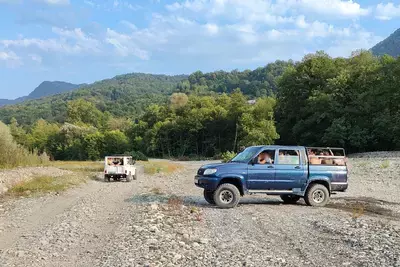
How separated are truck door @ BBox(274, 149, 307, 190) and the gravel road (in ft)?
2.97

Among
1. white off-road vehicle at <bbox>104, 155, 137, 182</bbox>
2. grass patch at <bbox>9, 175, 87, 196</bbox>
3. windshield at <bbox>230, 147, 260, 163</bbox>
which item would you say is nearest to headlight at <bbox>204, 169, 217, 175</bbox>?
windshield at <bbox>230, 147, 260, 163</bbox>

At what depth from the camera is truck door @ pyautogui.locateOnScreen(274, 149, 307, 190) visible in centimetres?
1598

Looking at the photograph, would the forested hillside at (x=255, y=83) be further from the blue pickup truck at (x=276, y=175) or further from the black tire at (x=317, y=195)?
the black tire at (x=317, y=195)

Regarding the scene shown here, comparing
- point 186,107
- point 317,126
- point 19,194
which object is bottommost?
point 19,194

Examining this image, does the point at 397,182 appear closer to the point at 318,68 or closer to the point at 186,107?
the point at 318,68

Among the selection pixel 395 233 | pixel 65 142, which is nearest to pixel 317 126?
pixel 395 233

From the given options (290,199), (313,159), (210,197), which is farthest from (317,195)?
(210,197)

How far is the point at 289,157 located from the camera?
16203 mm

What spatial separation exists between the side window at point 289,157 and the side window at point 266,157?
0.96 ft

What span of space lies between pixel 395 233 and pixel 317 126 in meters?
57.9

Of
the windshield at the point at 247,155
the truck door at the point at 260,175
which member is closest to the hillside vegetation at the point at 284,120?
the windshield at the point at 247,155

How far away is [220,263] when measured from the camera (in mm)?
8375

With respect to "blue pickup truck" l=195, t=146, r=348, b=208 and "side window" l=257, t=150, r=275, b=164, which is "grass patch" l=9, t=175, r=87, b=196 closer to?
"blue pickup truck" l=195, t=146, r=348, b=208

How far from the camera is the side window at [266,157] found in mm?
15984
